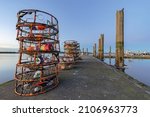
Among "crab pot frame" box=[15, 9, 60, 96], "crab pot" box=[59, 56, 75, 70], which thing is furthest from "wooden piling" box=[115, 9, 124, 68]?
"crab pot frame" box=[15, 9, 60, 96]

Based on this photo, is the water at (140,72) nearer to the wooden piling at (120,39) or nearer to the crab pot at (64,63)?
the wooden piling at (120,39)

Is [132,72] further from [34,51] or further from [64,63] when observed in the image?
[34,51]

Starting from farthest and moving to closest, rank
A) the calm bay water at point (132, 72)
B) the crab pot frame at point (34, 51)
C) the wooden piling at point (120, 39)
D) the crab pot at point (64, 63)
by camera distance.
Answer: the calm bay water at point (132, 72) → the wooden piling at point (120, 39) → the crab pot at point (64, 63) → the crab pot frame at point (34, 51)

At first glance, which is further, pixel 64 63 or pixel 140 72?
pixel 140 72

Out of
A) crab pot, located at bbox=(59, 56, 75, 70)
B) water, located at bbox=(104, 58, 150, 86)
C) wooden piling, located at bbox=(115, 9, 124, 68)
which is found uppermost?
wooden piling, located at bbox=(115, 9, 124, 68)

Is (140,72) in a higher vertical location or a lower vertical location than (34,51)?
lower

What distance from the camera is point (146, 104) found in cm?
447

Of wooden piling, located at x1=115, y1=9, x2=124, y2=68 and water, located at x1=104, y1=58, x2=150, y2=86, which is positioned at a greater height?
wooden piling, located at x1=115, y1=9, x2=124, y2=68

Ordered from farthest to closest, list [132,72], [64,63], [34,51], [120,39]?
[132,72] → [120,39] → [64,63] → [34,51]

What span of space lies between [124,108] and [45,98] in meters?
3.15

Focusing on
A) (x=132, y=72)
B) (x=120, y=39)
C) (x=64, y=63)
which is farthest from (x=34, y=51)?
(x=132, y=72)

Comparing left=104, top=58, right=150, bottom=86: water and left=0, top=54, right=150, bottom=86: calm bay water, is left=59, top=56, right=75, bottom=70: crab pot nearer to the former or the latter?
left=104, top=58, right=150, bottom=86: water

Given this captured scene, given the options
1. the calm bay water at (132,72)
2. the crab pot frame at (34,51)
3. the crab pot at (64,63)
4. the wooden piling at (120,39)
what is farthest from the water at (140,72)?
the crab pot frame at (34,51)

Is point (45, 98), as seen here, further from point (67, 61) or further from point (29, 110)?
point (67, 61)
